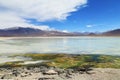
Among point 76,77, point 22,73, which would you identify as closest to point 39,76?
point 22,73

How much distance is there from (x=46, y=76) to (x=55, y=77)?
828mm

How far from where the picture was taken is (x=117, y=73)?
16.8m

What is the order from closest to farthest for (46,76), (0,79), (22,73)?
(0,79) → (46,76) → (22,73)

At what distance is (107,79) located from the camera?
15.0 metres

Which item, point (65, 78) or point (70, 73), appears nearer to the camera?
point (65, 78)

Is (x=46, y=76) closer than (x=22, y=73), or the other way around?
(x=46, y=76)

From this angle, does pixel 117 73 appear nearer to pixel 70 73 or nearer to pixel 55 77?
pixel 70 73

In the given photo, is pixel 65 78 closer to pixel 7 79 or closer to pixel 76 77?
pixel 76 77

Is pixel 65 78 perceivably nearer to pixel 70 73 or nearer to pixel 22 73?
pixel 70 73

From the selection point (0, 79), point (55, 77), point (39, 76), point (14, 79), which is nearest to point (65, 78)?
A: point (55, 77)

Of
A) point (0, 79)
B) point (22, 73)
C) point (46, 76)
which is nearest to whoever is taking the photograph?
point (0, 79)

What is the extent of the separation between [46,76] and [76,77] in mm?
2355

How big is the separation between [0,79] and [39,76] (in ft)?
9.74

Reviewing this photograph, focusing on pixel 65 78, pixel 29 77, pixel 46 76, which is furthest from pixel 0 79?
pixel 65 78
